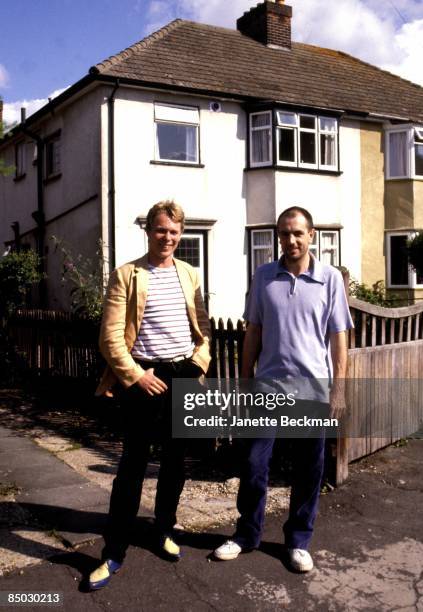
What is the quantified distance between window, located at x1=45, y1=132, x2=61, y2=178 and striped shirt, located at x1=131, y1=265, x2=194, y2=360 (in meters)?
15.3

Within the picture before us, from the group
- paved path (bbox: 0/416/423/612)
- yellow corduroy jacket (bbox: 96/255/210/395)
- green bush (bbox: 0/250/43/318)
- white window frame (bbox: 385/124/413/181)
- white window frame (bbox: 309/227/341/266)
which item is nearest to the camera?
paved path (bbox: 0/416/423/612)

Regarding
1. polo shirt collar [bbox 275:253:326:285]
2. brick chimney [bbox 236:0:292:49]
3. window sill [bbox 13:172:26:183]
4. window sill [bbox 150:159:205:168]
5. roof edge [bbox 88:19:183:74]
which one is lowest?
polo shirt collar [bbox 275:253:326:285]

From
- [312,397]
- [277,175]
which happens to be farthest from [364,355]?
[277,175]

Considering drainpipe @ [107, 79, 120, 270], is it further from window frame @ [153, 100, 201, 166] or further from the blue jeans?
the blue jeans

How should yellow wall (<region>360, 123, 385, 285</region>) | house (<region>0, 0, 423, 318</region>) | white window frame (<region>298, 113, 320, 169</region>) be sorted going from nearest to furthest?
house (<region>0, 0, 423, 318</region>)
white window frame (<region>298, 113, 320, 169</region>)
yellow wall (<region>360, 123, 385, 285</region>)

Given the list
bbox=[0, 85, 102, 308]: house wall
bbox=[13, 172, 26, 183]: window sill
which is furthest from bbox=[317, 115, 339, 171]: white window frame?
bbox=[13, 172, 26, 183]: window sill

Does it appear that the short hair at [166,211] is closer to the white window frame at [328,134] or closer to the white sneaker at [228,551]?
the white sneaker at [228,551]

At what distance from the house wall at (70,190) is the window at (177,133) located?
1.55m

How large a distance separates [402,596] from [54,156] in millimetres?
17187

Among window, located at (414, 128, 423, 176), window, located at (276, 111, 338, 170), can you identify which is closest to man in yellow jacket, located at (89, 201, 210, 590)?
window, located at (276, 111, 338, 170)

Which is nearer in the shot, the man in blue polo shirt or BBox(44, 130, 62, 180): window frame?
the man in blue polo shirt

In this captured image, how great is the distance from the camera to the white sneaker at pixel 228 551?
3721mm

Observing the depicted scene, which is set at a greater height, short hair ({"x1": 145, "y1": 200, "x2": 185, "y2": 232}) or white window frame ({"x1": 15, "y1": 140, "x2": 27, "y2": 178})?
white window frame ({"x1": 15, "y1": 140, "x2": 27, "y2": 178})

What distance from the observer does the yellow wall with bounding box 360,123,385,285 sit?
19.0 metres
